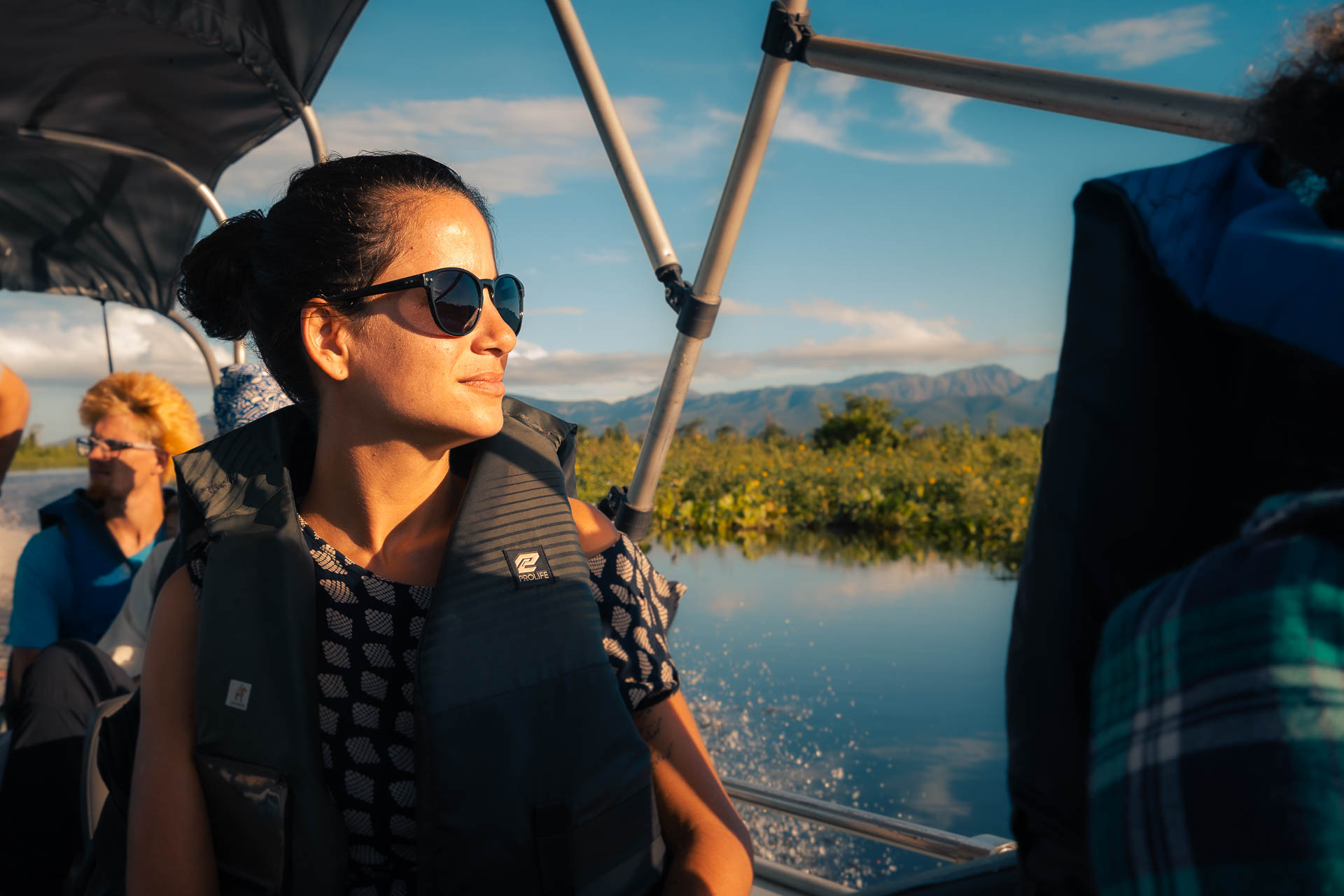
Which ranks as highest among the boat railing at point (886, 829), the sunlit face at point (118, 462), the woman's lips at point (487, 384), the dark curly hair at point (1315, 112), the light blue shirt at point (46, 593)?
the dark curly hair at point (1315, 112)

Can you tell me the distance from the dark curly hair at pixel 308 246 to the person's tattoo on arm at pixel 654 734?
0.76 metres

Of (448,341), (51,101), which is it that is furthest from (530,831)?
(51,101)

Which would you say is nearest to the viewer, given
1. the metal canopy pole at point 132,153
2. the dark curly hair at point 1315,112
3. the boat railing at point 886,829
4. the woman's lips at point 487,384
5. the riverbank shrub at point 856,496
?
the dark curly hair at point 1315,112

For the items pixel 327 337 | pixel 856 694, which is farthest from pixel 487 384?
pixel 856 694

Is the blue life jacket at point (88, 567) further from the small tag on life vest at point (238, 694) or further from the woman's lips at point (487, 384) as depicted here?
the woman's lips at point (487, 384)

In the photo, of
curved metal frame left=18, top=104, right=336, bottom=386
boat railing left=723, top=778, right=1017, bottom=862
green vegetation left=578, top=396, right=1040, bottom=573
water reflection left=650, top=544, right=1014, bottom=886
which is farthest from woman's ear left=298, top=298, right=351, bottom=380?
green vegetation left=578, top=396, right=1040, bottom=573

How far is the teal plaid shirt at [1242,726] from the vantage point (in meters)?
0.39

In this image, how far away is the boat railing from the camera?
Answer: 1724 millimetres

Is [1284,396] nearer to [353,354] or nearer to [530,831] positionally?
[530,831]

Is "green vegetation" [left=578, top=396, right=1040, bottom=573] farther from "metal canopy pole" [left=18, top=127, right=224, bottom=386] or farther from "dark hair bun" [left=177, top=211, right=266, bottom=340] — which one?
"dark hair bun" [left=177, top=211, right=266, bottom=340]

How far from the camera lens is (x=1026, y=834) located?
0.64 meters

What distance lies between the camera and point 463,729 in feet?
3.76

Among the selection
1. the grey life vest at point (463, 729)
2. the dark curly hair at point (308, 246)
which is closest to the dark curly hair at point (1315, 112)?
the grey life vest at point (463, 729)

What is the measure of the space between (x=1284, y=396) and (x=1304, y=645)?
184mm
